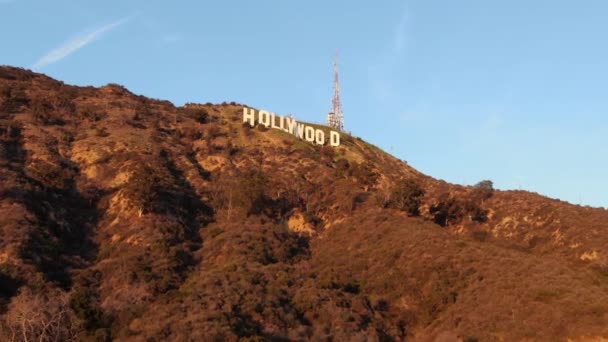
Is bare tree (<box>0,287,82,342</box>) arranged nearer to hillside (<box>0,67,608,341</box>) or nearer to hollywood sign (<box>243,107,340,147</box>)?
hillside (<box>0,67,608,341</box>)

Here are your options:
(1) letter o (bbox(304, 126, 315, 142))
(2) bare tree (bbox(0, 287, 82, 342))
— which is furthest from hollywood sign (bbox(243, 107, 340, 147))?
(2) bare tree (bbox(0, 287, 82, 342))

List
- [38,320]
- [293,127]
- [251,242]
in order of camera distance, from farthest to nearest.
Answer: [293,127] < [251,242] < [38,320]

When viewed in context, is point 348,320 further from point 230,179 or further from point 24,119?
point 24,119

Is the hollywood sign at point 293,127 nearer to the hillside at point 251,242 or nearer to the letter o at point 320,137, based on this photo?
the letter o at point 320,137

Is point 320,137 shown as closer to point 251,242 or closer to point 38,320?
point 251,242

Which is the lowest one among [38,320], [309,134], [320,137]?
[38,320]

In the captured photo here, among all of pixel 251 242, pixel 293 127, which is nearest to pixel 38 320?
pixel 251 242
